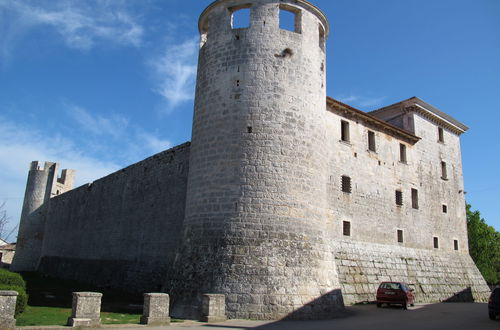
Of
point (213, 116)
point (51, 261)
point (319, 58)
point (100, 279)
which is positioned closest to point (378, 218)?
point (319, 58)

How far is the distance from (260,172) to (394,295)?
7.18 m

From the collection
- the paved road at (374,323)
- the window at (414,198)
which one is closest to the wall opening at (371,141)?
the window at (414,198)

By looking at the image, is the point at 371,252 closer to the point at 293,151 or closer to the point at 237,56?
the point at 293,151

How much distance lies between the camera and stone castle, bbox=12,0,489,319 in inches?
470

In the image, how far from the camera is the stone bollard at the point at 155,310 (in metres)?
9.88

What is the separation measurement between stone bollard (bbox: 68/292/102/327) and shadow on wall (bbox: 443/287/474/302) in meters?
17.1

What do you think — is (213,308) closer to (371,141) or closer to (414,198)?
(371,141)

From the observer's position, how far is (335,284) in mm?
12961

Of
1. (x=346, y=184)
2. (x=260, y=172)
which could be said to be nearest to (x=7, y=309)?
(x=260, y=172)

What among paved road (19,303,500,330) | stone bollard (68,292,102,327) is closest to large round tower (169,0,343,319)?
paved road (19,303,500,330)

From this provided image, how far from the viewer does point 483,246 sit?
122 feet

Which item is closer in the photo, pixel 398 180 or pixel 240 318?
pixel 240 318

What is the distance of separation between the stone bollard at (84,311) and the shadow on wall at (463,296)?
56.0ft

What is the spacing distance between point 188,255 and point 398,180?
1274cm
